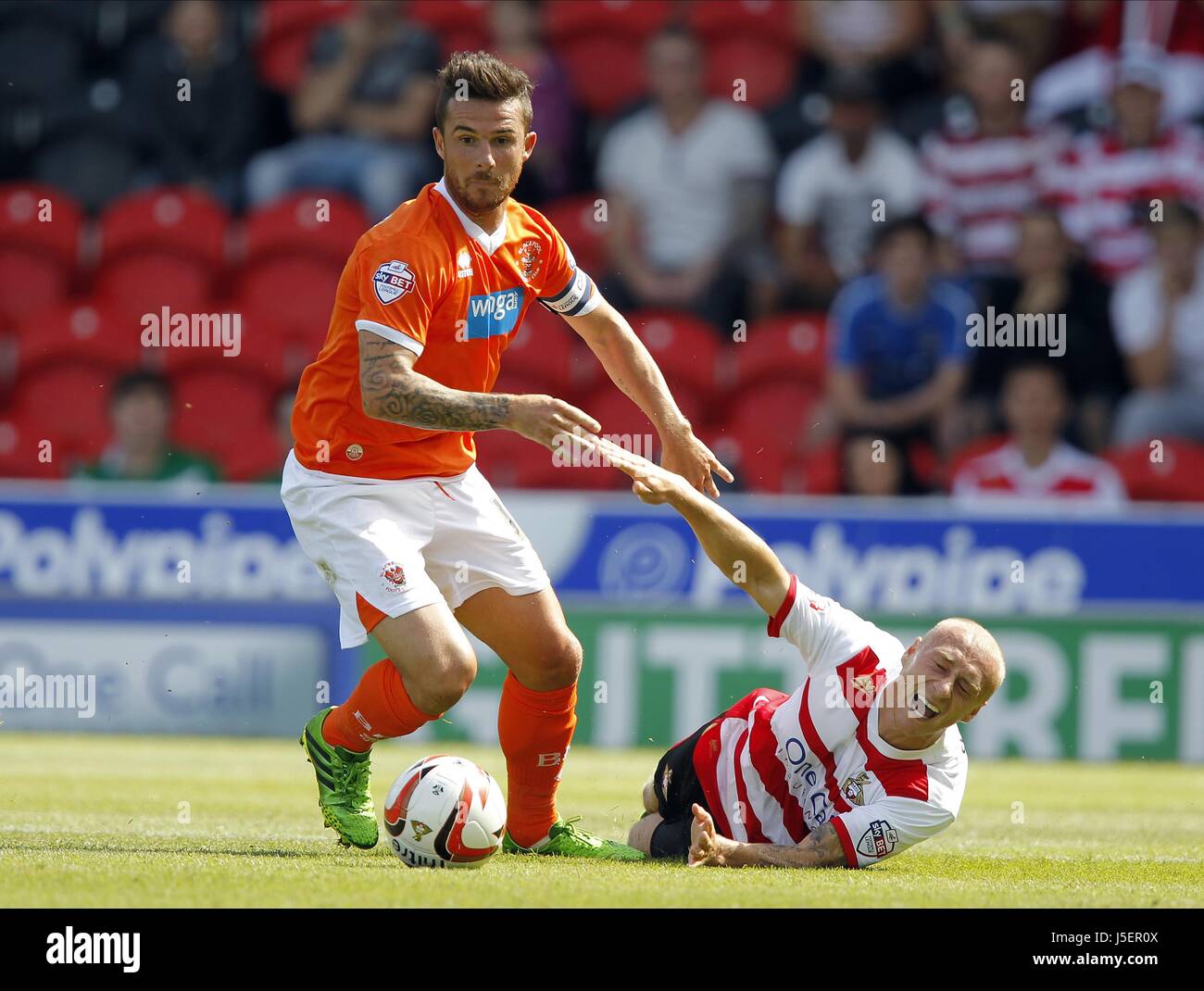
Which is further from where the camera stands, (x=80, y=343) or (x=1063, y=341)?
(x=80, y=343)

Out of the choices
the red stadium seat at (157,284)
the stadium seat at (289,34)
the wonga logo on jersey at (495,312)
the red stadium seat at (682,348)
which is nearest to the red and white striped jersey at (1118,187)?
the red stadium seat at (682,348)

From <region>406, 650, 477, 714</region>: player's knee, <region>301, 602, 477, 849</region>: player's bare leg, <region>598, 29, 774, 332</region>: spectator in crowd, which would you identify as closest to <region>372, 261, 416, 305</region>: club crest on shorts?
<region>301, 602, 477, 849</region>: player's bare leg

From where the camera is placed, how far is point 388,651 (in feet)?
17.4

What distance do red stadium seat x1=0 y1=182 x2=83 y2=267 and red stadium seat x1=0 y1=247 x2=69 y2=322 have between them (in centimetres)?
4

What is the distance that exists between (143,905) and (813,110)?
10.3m

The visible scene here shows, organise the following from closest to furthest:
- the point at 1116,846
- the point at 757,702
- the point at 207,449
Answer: the point at 757,702
the point at 1116,846
the point at 207,449

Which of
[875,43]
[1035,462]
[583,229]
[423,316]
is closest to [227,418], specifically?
[583,229]

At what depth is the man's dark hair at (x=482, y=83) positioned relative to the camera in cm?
530

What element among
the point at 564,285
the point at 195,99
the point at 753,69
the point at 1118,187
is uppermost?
the point at 753,69

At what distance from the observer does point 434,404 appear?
5.04 m

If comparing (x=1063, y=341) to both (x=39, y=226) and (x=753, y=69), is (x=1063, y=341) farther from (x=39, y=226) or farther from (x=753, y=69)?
(x=39, y=226)

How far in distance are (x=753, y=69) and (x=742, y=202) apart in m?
1.43

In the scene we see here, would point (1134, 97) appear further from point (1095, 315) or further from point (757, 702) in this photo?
point (757, 702)

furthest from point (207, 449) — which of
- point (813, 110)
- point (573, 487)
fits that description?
point (813, 110)
